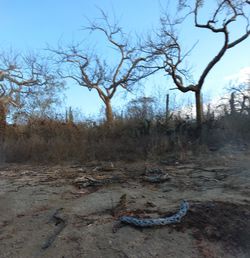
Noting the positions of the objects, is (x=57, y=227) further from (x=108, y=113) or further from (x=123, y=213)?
(x=108, y=113)

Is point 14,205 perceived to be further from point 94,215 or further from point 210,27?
point 210,27

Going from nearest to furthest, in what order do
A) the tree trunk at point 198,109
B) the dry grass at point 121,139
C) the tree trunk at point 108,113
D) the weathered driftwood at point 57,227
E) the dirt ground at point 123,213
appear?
the dirt ground at point 123,213, the weathered driftwood at point 57,227, the dry grass at point 121,139, the tree trunk at point 198,109, the tree trunk at point 108,113

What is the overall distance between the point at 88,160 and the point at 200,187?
6.13 metres

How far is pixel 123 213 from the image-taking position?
211 inches

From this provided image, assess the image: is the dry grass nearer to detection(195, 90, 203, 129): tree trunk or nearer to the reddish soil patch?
detection(195, 90, 203, 129): tree trunk

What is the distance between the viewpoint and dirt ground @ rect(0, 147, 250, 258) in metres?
4.36

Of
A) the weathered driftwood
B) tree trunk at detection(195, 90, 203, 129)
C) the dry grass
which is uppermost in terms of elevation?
tree trunk at detection(195, 90, 203, 129)

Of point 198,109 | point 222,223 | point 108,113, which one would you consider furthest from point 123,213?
point 108,113

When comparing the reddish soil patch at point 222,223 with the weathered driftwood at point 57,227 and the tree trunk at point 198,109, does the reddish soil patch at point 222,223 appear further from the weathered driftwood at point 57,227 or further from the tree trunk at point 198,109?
the tree trunk at point 198,109

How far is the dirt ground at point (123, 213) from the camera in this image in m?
4.36

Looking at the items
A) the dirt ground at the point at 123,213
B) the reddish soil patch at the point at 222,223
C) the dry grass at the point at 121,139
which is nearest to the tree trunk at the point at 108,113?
the dry grass at the point at 121,139

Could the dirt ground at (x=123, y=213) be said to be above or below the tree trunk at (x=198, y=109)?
below

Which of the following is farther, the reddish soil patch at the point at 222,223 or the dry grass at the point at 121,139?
the dry grass at the point at 121,139

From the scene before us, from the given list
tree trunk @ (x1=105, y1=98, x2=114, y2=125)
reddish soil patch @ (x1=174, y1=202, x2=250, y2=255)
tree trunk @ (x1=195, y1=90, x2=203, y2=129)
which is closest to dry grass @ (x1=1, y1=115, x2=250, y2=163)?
tree trunk @ (x1=195, y1=90, x2=203, y2=129)
